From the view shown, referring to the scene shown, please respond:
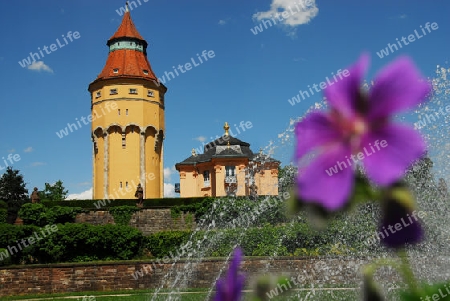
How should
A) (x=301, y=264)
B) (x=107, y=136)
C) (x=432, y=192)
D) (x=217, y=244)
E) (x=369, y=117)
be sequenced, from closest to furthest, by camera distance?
(x=369, y=117) < (x=432, y=192) < (x=301, y=264) < (x=217, y=244) < (x=107, y=136)

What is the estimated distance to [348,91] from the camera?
1.65ft

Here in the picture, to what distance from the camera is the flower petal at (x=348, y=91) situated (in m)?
0.49

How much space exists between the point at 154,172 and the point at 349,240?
28.1 meters

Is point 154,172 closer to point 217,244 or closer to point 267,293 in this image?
point 217,244

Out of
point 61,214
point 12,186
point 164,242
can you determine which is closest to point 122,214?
point 61,214

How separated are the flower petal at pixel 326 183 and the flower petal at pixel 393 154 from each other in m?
0.02

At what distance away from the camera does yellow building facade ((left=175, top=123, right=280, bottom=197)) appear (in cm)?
4262

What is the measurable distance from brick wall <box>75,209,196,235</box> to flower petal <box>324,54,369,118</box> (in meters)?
29.2

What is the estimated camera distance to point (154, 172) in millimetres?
45406

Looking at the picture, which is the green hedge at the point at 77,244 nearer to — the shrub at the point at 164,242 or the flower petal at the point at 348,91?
the shrub at the point at 164,242

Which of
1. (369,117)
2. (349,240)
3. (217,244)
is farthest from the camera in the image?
(217,244)

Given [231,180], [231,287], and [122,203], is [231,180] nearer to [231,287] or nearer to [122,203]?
[122,203]

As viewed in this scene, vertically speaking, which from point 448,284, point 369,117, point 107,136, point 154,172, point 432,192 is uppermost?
point 107,136

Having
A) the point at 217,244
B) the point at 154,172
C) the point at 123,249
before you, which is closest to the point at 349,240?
the point at 217,244
